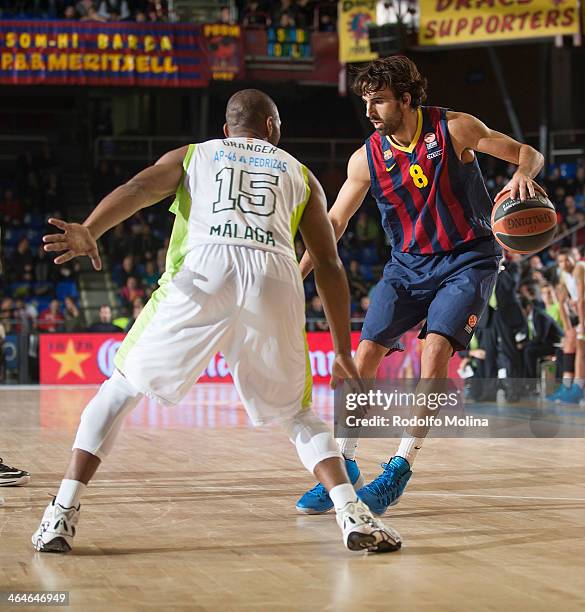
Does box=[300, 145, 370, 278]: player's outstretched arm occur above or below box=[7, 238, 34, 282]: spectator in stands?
above

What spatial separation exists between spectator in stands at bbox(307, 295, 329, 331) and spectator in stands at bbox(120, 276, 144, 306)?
9.93 ft

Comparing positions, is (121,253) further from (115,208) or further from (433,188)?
(115,208)

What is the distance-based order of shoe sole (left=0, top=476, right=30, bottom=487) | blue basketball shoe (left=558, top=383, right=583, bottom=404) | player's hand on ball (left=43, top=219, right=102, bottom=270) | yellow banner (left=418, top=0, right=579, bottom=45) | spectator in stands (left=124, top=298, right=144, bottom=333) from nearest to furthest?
player's hand on ball (left=43, top=219, right=102, bottom=270), shoe sole (left=0, top=476, right=30, bottom=487), blue basketball shoe (left=558, top=383, right=583, bottom=404), spectator in stands (left=124, top=298, right=144, bottom=333), yellow banner (left=418, top=0, right=579, bottom=45)

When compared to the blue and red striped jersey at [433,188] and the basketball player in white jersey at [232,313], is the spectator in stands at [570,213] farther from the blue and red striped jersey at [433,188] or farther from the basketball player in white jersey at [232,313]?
the basketball player in white jersey at [232,313]

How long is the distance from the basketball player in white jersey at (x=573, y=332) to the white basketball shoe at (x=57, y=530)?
8.33 meters

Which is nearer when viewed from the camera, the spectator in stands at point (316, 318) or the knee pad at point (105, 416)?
the knee pad at point (105, 416)

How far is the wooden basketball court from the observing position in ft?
10.8

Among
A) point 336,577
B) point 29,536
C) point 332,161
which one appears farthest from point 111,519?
point 332,161

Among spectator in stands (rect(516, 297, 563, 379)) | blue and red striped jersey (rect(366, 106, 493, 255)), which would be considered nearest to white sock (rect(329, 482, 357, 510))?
blue and red striped jersey (rect(366, 106, 493, 255))

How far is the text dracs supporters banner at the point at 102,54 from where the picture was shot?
19984 millimetres

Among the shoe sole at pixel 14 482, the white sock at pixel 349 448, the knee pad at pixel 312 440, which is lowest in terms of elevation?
the shoe sole at pixel 14 482

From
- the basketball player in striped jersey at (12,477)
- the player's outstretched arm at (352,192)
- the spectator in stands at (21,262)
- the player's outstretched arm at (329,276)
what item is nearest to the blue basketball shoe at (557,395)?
the player's outstretched arm at (352,192)

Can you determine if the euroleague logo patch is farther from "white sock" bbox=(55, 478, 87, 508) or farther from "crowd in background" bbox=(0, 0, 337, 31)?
"crowd in background" bbox=(0, 0, 337, 31)

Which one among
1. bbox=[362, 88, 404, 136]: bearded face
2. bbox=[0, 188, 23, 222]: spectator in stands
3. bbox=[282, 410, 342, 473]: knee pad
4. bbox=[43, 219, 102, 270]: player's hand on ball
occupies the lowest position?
bbox=[282, 410, 342, 473]: knee pad
